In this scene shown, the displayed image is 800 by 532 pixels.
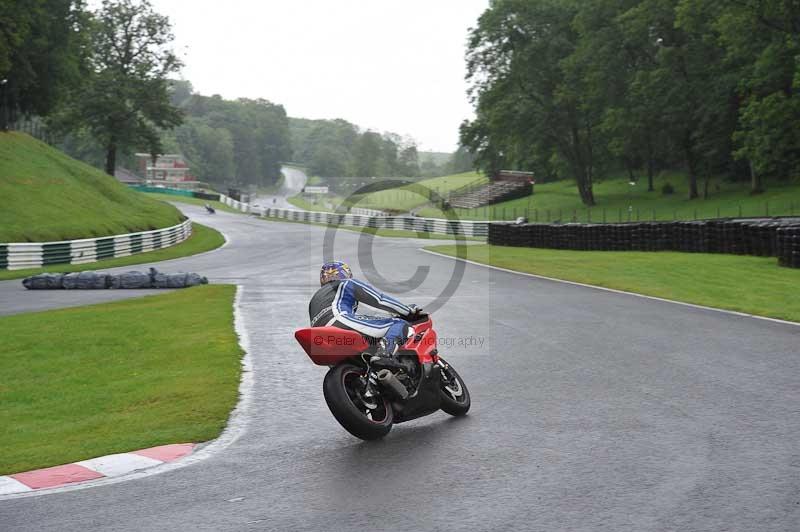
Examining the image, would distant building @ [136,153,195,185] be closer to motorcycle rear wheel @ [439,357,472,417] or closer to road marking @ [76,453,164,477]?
motorcycle rear wheel @ [439,357,472,417]

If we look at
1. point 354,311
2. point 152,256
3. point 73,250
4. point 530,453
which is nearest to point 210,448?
point 354,311

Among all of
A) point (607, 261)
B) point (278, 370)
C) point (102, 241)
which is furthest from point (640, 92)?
point (278, 370)

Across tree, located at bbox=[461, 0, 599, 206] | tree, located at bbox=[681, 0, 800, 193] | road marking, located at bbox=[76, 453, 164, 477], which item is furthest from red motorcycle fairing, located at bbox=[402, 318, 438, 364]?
tree, located at bbox=[461, 0, 599, 206]

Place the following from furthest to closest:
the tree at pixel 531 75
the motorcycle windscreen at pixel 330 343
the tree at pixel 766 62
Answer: the tree at pixel 531 75
the tree at pixel 766 62
the motorcycle windscreen at pixel 330 343

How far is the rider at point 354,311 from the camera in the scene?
7812 mm

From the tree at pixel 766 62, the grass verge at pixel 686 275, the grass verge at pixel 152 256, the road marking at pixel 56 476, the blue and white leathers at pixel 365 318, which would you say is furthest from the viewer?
the tree at pixel 766 62

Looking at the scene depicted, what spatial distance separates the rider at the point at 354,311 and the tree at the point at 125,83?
75909mm

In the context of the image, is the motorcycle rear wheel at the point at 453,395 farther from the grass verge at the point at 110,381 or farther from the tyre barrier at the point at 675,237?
the tyre barrier at the point at 675,237

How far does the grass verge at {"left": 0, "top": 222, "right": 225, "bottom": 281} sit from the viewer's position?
29.2 meters

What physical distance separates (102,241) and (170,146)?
531 feet

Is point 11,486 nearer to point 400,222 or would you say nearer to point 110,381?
point 110,381

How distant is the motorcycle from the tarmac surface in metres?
0.22

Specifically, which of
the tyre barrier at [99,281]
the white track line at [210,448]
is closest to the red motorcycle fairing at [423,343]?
the white track line at [210,448]

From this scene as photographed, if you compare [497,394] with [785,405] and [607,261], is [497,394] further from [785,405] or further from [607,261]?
[607,261]
